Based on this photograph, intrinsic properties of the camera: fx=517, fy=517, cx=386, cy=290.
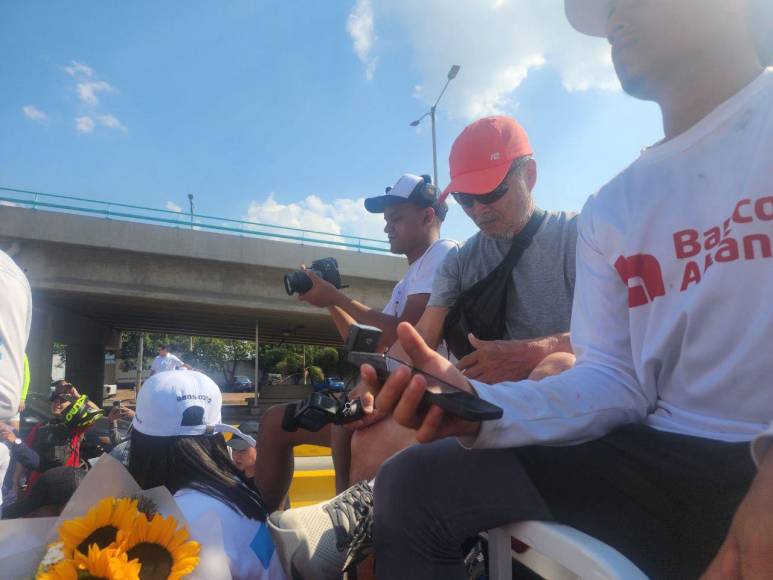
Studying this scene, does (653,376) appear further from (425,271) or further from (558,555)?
(425,271)

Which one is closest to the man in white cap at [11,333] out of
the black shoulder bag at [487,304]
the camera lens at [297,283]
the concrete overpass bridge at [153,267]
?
the camera lens at [297,283]

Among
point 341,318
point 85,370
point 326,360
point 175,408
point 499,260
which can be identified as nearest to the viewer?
point 175,408

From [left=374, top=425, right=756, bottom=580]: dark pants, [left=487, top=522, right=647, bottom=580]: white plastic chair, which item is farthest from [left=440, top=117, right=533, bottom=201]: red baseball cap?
[left=487, top=522, right=647, bottom=580]: white plastic chair

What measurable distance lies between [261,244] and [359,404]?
565 inches

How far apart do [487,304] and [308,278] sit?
1.43 metres

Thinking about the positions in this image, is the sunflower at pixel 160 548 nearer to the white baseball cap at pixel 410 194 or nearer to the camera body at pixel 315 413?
the camera body at pixel 315 413

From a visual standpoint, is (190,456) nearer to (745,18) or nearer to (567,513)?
(567,513)

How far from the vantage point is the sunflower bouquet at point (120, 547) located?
4.30 ft

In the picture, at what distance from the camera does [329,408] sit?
4.65 feet

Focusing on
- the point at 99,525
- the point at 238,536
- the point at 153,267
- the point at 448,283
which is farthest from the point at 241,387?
the point at 99,525

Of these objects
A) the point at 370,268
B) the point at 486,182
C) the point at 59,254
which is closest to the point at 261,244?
the point at 370,268

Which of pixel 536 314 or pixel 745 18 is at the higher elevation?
pixel 745 18

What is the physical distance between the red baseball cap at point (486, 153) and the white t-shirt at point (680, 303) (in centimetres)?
102

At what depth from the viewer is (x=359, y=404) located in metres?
1.58
